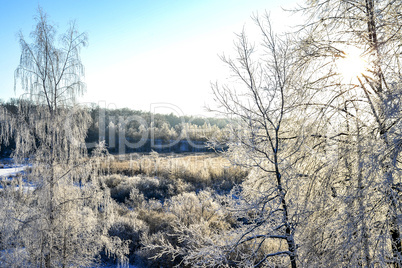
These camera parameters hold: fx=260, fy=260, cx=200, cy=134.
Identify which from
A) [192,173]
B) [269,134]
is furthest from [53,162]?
[192,173]

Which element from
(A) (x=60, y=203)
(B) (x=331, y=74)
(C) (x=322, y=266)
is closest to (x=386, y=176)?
(C) (x=322, y=266)

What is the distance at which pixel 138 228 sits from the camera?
32.6ft

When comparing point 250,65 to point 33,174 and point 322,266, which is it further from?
point 33,174

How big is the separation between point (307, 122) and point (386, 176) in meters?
1.84

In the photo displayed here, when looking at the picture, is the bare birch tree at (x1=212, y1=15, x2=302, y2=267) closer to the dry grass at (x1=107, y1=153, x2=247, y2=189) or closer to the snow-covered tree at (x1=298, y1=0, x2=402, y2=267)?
the snow-covered tree at (x1=298, y1=0, x2=402, y2=267)

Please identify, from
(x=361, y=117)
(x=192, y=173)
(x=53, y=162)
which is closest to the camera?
(x=361, y=117)

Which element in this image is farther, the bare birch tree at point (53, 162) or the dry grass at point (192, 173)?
the dry grass at point (192, 173)

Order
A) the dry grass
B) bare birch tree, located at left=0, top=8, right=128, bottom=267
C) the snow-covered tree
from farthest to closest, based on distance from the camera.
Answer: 1. the dry grass
2. bare birch tree, located at left=0, top=8, right=128, bottom=267
3. the snow-covered tree

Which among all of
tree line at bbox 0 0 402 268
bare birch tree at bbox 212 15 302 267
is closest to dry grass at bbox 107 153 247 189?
tree line at bbox 0 0 402 268

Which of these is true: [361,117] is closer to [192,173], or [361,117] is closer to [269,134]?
[269,134]

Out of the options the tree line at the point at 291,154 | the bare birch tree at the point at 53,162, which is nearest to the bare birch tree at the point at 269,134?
the tree line at the point at 291,154

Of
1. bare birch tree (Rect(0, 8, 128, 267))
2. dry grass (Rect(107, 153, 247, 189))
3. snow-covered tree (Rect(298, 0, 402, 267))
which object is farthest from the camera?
dry grass (Rect(107, 153, 247, 189))

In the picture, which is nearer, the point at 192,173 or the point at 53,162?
the point at 53,162

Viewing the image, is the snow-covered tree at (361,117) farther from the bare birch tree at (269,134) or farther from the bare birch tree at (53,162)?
the bare birch tree at (53,162)
